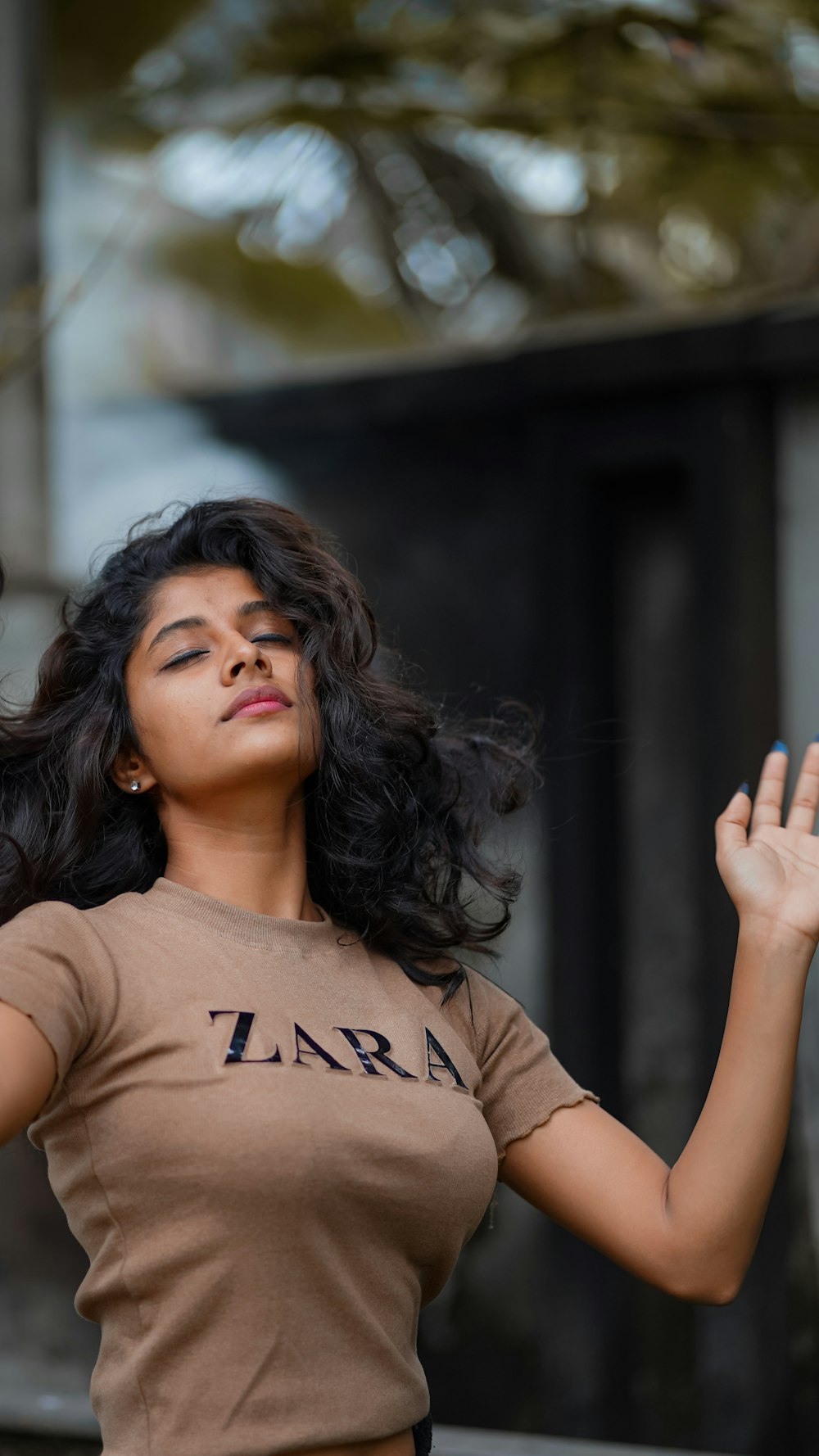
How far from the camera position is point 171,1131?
5.01 feet

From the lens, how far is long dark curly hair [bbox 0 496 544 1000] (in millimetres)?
1871

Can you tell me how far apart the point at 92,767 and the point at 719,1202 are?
838 millimetres

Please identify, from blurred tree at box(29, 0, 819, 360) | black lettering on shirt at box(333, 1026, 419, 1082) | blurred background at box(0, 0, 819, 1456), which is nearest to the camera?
black lettering on shirt at box(333, 1026, 419, 1082)

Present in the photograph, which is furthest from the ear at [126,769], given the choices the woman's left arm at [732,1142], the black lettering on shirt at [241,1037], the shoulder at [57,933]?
the woman's left arm at [732,1142]

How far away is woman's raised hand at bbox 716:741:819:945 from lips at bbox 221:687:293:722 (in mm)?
507

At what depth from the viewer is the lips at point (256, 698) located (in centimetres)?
177

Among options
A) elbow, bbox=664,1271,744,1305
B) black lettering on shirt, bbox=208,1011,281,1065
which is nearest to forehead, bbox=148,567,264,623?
black lettering on shirt, bbox=208,1011,281,1065

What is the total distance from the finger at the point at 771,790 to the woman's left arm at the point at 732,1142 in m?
0.01

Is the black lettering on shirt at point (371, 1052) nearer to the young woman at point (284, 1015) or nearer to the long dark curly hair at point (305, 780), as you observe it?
the young woman at point (284, 1015)

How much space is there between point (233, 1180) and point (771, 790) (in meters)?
0.76

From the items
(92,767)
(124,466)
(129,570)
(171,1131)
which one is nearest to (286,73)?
(124,466)

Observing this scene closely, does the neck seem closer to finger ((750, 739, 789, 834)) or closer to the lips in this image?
the lips

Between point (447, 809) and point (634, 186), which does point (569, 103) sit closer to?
point (634, 186)

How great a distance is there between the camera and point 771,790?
186cm
